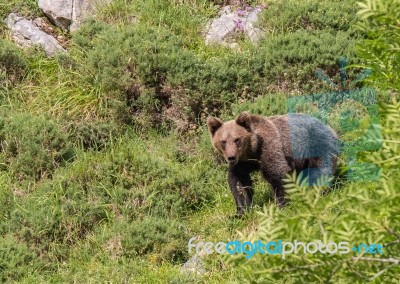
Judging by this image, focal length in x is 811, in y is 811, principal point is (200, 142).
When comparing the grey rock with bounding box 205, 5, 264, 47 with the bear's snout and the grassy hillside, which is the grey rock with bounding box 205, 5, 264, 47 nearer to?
the grassy hillside

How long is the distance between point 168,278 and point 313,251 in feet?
14.5

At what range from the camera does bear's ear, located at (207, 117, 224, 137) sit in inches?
316

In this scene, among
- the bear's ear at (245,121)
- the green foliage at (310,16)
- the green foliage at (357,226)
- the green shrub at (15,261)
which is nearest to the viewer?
the green foliage at (357,226)

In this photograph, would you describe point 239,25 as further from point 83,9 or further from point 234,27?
point 83,9

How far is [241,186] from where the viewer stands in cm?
786

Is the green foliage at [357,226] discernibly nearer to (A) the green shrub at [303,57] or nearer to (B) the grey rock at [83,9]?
(A) the green shrub at [303,57]

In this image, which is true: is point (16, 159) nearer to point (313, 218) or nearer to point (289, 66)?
point (289, 66)

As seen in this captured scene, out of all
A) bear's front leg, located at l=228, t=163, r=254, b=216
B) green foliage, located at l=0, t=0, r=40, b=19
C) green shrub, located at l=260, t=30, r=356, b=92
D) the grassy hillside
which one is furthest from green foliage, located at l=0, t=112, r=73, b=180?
green shrub, located at l=260, t=30, r=356, b=92

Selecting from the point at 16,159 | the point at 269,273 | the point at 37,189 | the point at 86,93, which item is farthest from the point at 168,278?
the point at 269,273

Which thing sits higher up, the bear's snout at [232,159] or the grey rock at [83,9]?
the grey rock at [83,9]

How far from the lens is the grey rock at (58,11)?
11203 mm

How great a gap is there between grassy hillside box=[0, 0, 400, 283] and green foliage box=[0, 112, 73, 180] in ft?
0.05

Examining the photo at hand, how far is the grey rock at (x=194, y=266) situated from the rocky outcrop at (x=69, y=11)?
4.93 m

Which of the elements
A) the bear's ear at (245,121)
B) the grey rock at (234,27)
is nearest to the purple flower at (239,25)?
the grey rock at (234,27)
